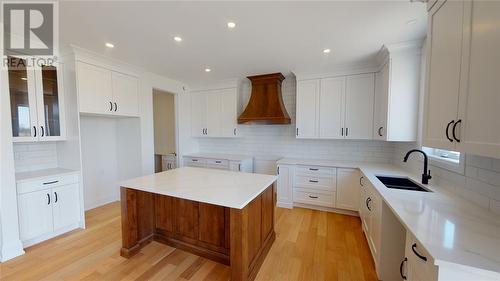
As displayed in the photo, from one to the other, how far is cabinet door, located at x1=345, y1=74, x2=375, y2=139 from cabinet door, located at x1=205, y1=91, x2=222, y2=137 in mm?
2608

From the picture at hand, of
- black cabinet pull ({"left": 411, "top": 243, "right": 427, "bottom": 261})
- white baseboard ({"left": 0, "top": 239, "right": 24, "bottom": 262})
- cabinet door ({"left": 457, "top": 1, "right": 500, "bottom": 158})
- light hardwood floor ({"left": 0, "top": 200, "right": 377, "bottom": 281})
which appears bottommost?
light hardwood floor ({"left": 0, "top": 200, "right": 377, "bottom": 281})

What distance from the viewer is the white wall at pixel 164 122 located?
203 inches

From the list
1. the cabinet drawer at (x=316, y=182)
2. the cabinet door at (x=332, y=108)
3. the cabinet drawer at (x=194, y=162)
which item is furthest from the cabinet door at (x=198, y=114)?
the cabinet door at (x=332, y=108)

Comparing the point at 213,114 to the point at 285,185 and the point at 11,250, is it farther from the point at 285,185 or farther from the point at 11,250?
the point at 11,250

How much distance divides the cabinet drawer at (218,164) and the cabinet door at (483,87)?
350 cm

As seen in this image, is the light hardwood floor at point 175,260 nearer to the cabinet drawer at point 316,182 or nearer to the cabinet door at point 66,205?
the cabinet door at point 66,205

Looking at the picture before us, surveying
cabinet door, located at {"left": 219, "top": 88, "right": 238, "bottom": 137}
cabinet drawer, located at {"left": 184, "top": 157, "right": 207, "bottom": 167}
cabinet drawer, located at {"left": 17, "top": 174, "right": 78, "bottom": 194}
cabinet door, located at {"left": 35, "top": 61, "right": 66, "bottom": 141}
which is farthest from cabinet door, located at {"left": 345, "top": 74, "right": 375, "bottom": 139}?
cabinet door, located at {"left": 35, "top": 61, "right": 66, "bottom": 141}

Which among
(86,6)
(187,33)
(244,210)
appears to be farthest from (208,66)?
(244,210)

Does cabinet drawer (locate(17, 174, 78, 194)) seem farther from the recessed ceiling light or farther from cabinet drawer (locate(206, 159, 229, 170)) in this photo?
the recessed ceiling light

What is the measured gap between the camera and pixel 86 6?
1.73m

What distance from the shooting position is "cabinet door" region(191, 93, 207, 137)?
181 inches

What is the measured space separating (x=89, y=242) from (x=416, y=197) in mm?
3589

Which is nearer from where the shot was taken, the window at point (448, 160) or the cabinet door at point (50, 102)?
the window at point (448, 160)

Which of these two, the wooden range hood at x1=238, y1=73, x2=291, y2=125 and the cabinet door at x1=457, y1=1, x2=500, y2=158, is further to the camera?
the wooden range hood at x1=238, y1=73, x2=291, y2=125
